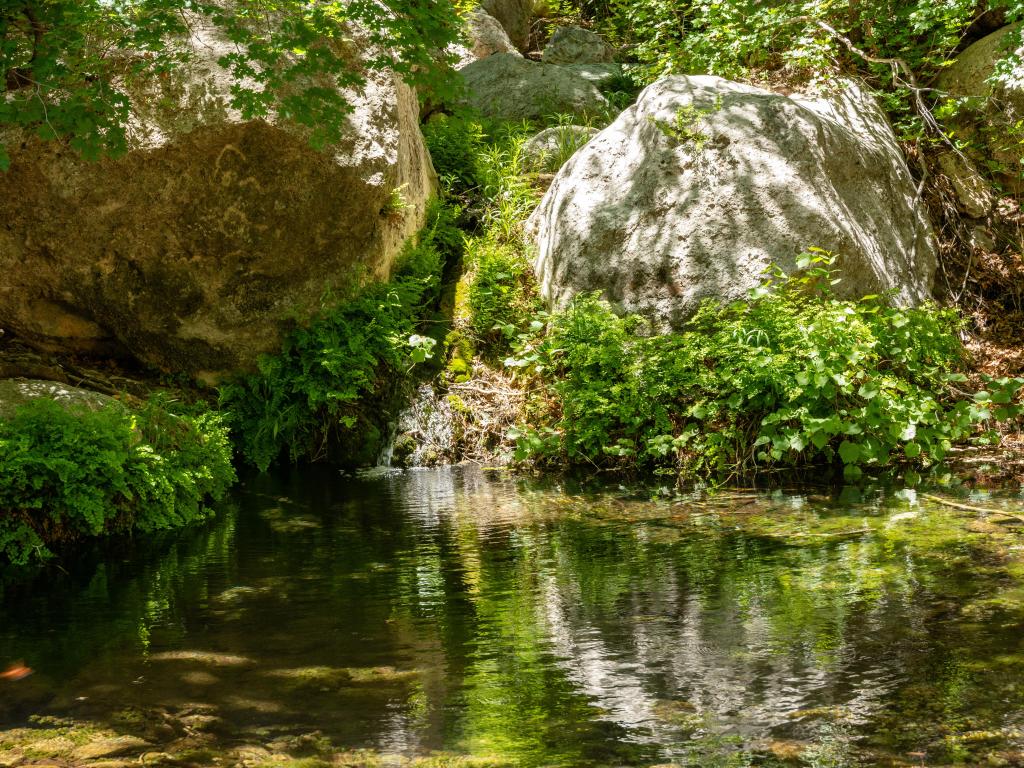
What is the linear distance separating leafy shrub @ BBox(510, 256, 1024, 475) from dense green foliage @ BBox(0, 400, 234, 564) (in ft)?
10.2

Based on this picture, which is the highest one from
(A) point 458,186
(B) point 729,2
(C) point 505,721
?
(B) point 729,2

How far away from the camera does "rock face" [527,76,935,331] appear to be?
29.7 feet

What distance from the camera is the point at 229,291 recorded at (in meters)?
9.79

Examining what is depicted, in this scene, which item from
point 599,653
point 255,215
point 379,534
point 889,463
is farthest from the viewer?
point 255,215

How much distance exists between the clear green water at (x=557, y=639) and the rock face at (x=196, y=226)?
3.75 m

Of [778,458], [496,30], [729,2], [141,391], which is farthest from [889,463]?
[496,30]

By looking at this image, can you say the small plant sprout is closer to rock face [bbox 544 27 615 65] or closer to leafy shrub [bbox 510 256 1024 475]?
leafy shrub [bbox 510 256 1024 475]

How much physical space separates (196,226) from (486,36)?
9388mm

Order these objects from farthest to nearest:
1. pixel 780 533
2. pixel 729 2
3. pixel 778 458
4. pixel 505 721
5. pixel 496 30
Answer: pixel 496 30 < pixel 729 2 < pixel 778 458 < pixel 780 533 < pixel 505 721

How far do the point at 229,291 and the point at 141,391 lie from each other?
53.8 inches

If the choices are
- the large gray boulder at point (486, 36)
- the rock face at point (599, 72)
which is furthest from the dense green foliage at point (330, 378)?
the large gray boulder at point (486, 36)

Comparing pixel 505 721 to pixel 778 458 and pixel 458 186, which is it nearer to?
pixel 778 458

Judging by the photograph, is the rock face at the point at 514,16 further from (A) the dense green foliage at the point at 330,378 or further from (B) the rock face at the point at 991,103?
(A) the dense green foliage at the point at 330,378

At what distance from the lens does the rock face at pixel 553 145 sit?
12133 millimetres
